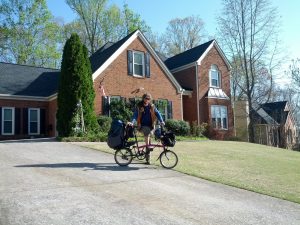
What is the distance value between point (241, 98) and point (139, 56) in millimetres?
19268

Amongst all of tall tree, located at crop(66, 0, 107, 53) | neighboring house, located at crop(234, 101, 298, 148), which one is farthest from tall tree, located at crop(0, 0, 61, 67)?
neighboring house, located at crop(234, 101, 298, 148)

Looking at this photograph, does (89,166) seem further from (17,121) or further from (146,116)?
(17,121)

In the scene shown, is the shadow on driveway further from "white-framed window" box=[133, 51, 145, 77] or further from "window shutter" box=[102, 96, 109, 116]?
"white-framed window" box=[133, 51, 145, 77]

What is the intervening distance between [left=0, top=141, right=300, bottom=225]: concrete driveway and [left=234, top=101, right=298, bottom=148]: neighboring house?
24753 mm

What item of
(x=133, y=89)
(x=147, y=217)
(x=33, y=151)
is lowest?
(x=147, y=217)

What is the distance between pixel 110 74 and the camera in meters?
23.9

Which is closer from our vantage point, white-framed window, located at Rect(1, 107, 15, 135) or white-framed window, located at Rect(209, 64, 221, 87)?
white-framed window, located at Rect(1, 107, 15, 135)

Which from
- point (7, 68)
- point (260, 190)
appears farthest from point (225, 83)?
point (260, 190)

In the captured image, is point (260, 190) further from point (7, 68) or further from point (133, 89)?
point (7, 68)

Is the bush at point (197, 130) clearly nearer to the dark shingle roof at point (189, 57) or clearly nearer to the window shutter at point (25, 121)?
the dark shingle roof at point (189, 57)

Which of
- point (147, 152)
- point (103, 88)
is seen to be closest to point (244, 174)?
point (147, 152)

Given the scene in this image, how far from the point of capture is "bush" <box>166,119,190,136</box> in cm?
2430

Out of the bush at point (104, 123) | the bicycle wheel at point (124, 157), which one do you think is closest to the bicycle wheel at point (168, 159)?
the bicycle wheel at point (124, 157)

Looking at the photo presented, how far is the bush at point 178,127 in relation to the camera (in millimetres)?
24297
